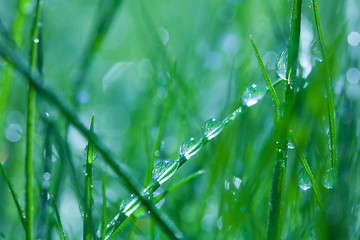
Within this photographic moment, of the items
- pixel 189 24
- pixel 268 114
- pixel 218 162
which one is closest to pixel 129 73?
pixel 189 24

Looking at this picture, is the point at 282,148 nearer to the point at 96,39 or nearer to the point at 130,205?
the point at 130,205

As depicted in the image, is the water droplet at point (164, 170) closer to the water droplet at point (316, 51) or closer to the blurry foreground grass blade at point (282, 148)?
the blurry foreground grass blade at point (282, 148)

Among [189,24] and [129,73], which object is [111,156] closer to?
[129,73]

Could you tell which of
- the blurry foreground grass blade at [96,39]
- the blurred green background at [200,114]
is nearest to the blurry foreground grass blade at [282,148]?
the blurred green background at [200,114]

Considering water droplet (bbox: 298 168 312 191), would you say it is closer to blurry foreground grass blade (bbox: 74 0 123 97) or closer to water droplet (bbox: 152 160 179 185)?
water droplet (bbox: 152 160 179 185)

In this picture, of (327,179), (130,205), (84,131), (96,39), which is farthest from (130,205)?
(96,39)

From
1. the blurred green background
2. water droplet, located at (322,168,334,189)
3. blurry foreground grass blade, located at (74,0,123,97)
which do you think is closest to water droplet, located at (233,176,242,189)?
the blurred green background

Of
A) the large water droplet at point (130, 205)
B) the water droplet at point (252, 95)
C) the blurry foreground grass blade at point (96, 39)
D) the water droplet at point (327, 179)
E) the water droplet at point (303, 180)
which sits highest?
the blurry foreground grass blade at point (96, 39)

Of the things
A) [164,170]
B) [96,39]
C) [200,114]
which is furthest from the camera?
[200,114]
